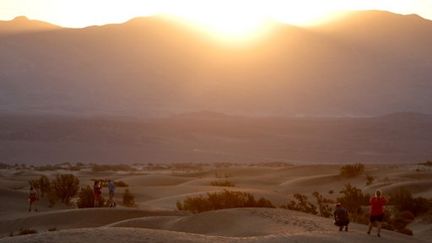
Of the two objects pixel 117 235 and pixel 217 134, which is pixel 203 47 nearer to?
pixel 217 134

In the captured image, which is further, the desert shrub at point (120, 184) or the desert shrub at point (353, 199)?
the desert shrub at point (120, 184)

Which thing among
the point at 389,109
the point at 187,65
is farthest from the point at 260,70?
the point at 389,109

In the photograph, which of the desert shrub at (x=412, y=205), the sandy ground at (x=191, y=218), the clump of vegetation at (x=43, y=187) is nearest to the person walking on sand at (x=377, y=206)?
the sandy ground at (x=191, y=218)

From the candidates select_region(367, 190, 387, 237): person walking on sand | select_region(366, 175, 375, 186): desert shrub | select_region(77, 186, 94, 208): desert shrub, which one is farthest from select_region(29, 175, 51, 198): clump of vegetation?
select_region(367, 190, 387, 237): person walking on sand

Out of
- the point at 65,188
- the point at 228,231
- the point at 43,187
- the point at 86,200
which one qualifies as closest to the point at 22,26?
the point at 43,187

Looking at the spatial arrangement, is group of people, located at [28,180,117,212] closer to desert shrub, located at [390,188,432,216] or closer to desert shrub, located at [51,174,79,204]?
desert shrub, located at [51,174,79,204]

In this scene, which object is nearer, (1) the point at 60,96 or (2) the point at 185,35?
(1) the point at 60,96

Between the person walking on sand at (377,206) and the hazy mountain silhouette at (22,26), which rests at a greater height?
the hazy mountain silhouette at (22,26)

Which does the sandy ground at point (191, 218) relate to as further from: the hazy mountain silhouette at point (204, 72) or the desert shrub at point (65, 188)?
the hazy mountain silhouette at point (204, 72)

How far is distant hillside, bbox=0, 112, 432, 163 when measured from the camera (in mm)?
74438

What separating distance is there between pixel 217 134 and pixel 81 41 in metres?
74.1

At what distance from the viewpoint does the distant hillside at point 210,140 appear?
74.4 m

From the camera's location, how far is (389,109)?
12888cm

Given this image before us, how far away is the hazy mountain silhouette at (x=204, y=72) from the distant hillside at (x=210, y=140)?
21.2 metres
